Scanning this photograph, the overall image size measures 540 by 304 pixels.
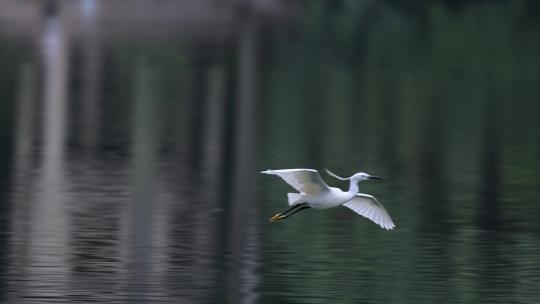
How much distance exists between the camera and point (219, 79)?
109 ft

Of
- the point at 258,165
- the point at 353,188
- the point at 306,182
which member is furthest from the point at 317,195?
the point at 258,165

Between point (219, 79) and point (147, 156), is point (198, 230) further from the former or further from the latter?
point (219, 79)

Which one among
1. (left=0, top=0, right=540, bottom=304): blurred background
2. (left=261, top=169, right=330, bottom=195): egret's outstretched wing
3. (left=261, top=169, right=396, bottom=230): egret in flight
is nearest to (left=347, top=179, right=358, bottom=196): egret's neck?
(left=261, top=169, right=396, bottom=230): egret in flight

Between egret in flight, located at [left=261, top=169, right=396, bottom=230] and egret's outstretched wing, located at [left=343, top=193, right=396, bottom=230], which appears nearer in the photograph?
egret in flight, located at [left=261, top=169, right=396, bottom=230]

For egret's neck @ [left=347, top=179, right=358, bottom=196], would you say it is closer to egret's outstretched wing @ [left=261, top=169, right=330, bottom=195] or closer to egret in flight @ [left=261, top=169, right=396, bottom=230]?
egret in flight @ [left=261, top=169, right=396, bottom=230]

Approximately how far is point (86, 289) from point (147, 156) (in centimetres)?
847

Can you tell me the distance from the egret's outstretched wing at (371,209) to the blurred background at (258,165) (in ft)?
1.83

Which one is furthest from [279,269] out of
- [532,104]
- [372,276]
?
[532,104]

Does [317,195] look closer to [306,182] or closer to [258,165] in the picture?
[306,182]

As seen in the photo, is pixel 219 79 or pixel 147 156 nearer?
pixel 147 156

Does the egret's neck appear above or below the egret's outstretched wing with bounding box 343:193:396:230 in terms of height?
above

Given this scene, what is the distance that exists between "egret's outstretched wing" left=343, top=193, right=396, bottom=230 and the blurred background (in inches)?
22.0

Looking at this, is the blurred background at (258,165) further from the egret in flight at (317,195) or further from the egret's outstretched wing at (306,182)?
the egret's outstretched wing at (306,182)

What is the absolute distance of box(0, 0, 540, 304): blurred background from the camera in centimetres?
1284
